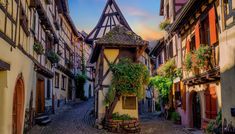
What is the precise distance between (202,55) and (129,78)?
12.5 feet

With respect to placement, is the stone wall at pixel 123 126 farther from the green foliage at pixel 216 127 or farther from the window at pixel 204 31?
the window at pixel 204 31

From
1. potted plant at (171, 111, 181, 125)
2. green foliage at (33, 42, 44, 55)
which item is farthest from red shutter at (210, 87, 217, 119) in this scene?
green foliage at (33, 42, 44, 55)

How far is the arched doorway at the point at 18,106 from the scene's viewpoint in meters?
9.91

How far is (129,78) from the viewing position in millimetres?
13578

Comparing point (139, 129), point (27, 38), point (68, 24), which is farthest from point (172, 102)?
point (68, 24)

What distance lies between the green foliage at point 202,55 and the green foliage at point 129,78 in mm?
3433

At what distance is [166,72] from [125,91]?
448 centimetres

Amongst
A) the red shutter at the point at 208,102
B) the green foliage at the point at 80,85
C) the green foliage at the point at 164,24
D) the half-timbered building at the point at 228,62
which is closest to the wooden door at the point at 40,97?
the red shutter at the point at 208,102

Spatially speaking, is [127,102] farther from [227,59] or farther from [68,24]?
[68,24]

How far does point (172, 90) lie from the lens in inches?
715

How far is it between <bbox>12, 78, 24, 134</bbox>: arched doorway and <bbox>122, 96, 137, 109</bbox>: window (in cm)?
537

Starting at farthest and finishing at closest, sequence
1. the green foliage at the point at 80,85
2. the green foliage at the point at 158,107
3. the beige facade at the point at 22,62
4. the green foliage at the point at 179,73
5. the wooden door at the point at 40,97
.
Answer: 1. the green foliage at the point at 80,85
2. the green foliage at the point at 158,107
3. the green foliage at the point at 179,73
4. the wooden door at the point at 40,97
5. the beige facade at the point at 22,62

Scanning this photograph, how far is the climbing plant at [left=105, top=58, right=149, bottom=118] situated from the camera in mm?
13672

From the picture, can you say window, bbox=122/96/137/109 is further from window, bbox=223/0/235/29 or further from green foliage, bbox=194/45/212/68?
window, bbox=223/0/235/29
